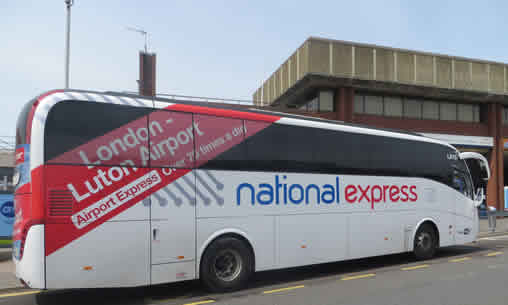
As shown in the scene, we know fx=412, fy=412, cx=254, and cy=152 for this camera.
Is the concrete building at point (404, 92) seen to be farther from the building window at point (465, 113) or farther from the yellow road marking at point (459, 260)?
the yellow road marking at point (459, 260)

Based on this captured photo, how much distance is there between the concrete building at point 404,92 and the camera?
25.1 m

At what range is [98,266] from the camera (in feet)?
20.8

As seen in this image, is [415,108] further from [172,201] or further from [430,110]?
[172,201]

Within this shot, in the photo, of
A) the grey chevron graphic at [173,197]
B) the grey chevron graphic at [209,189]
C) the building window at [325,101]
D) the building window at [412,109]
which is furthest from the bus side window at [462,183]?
the building window at [412,109]

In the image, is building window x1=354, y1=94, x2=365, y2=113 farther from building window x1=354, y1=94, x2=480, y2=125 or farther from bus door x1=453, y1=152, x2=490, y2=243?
bus door x1=453, y1=152, x2=490, y2=243

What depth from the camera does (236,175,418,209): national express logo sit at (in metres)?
7.98

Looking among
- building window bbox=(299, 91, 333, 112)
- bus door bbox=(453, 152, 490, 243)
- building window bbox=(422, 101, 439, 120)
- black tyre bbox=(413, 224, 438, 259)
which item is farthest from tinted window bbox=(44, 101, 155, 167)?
building window bbox=(422, 101, 439, 120)

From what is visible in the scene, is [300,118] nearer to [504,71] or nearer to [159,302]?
[159,302]

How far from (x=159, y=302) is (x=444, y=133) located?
89.6 ft

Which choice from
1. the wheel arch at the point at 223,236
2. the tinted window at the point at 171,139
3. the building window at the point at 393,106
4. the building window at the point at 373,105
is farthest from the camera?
the building window at the point at 393,106

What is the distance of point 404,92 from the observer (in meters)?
27.8

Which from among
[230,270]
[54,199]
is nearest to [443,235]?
[230,270]

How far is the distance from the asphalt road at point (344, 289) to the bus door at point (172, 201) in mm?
654

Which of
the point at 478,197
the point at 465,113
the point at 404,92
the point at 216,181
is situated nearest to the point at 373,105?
the point at 404,92
